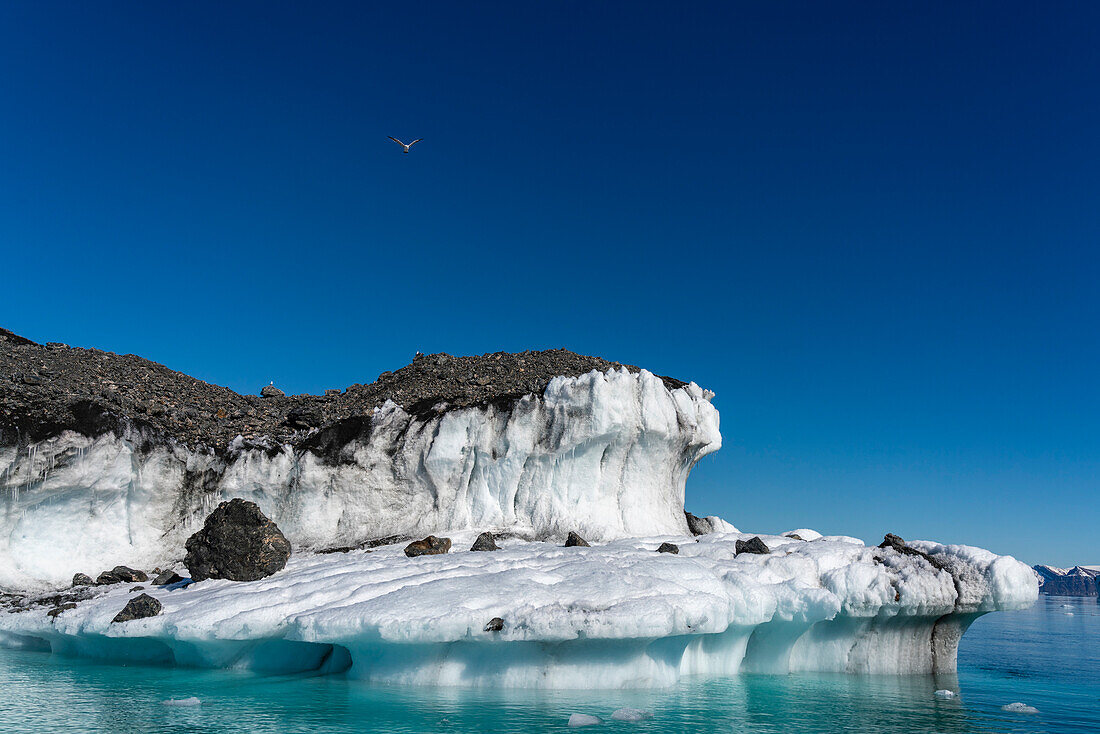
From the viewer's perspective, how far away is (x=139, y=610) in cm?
1425

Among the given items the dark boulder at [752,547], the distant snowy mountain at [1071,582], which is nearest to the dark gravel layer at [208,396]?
the dark boulder at [752,547]

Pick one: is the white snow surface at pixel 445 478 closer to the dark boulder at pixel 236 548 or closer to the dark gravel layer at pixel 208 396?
the dark gravel layer at pixel 208 396

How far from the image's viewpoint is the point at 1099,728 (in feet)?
36.8

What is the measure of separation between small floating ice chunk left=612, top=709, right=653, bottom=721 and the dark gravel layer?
14.0 m

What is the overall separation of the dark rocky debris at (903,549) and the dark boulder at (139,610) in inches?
641

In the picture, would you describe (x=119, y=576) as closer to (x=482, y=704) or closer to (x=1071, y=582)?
(x=482, y=704)

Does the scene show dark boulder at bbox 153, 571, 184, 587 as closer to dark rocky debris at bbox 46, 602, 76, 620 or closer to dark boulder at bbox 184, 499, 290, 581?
dark boulder at bbox 184, 499, 290, 581

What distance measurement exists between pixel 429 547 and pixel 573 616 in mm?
8003

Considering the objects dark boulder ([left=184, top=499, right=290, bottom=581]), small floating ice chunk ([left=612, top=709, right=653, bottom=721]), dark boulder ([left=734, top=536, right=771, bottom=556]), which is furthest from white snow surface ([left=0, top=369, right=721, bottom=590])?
small floating ice chunk ([left=612, top=709, right=653, bottom=721])

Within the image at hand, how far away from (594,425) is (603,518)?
3.11 m

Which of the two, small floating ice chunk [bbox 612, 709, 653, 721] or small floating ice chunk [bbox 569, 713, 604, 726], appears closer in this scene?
small floating ice chunk [bbox 569, 713, 604, 726]

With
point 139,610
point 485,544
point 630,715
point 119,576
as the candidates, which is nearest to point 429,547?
point 485,544

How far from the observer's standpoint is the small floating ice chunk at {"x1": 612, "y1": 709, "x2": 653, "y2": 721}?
10383 mm

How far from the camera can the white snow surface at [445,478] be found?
22250mm
